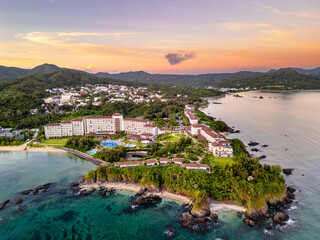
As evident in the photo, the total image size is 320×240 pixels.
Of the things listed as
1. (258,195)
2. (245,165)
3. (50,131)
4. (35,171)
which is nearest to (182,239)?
(258,195)

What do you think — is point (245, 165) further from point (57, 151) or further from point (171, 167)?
point (57, 151)

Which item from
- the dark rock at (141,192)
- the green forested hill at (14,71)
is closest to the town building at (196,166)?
the dark rock at (141,192)

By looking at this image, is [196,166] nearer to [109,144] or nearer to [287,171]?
[287,171]

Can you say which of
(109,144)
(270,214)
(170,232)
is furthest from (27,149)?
(270,214)

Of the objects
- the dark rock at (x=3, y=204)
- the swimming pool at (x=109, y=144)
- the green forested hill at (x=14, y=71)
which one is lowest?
the dark rock at (x=3, y=204)

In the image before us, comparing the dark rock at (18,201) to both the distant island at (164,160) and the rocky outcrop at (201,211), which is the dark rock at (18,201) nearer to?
the distant island at (164,160)

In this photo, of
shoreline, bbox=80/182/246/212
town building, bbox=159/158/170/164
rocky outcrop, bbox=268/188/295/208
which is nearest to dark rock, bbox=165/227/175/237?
shoreline, bbox=80/182/246/212
